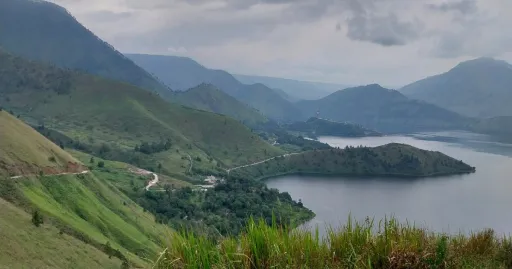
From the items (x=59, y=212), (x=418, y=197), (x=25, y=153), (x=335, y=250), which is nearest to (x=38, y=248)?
(x=59, y=212)

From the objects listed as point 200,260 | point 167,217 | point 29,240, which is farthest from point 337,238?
point 167,217

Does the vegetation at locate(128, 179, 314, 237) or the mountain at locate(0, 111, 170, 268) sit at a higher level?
the mountain at locate(0, 111, 170, 268)

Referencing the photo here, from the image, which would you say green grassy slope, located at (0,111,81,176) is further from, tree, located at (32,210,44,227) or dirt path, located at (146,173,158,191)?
dirt path, located at (146,173,158,191)

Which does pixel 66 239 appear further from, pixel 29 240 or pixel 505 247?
pixel 505 247

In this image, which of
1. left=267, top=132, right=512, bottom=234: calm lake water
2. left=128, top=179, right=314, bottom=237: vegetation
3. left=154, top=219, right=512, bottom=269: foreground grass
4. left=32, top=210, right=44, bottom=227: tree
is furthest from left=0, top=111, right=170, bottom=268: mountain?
left=267, top=132, right=512, bottom=234: calm lake water

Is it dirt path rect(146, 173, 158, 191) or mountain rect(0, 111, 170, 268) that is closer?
mountain rect(0, 111, 170, 268)

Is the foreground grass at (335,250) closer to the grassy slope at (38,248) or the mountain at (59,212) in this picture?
the grassy slope at (38,248)
